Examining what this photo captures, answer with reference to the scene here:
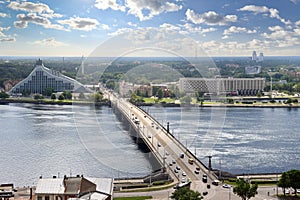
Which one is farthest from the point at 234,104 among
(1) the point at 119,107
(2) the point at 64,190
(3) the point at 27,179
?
(2) the point at 64,190

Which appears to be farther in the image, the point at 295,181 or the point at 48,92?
the point at 48,92

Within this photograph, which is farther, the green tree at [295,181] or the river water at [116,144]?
the river water at [116,144]

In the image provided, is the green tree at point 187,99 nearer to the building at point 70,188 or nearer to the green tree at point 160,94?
the green tree at point 160,94

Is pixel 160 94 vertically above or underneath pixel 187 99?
above

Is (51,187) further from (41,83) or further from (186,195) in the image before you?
(41,83)

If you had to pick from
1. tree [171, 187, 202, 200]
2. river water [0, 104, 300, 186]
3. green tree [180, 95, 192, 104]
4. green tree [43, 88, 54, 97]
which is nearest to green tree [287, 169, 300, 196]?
tree [171, 187, 202, 200]

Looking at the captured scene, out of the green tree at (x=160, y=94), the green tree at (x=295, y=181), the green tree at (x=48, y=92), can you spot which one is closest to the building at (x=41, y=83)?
the green tree at (x=48, y=92)

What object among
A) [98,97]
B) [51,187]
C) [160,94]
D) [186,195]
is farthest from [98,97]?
[186,195]
